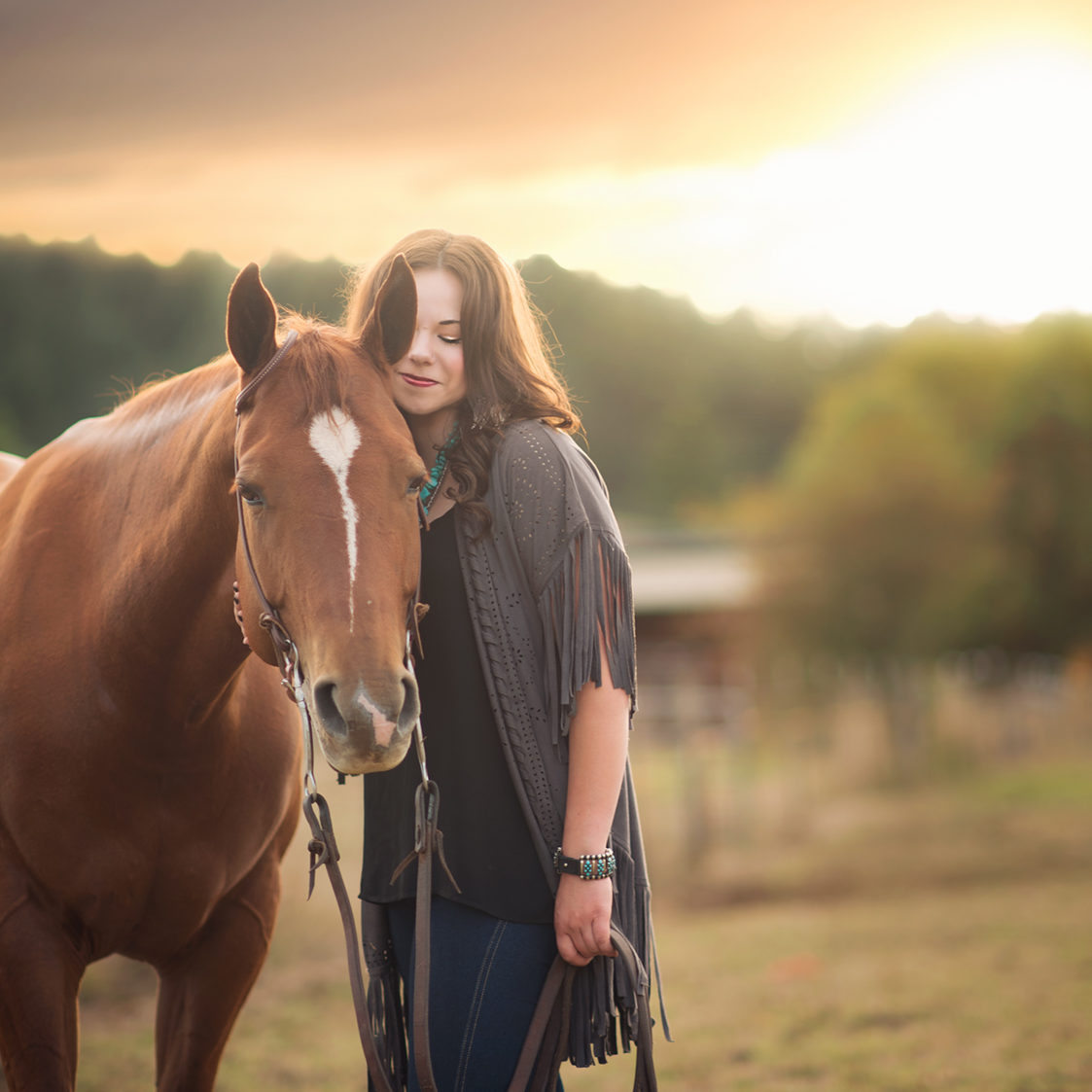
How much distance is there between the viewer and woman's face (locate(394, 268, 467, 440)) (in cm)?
180

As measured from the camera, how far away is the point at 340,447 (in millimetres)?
1571

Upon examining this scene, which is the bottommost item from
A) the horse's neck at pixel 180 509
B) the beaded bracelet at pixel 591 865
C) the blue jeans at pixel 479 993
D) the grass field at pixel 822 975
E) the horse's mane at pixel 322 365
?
the grass field at pixel 822 975

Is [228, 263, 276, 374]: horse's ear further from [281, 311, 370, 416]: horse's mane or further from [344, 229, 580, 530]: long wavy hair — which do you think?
[344, 229, 580, 530]: long wavy hair

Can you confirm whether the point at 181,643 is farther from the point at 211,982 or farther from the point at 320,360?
the point at 211,982

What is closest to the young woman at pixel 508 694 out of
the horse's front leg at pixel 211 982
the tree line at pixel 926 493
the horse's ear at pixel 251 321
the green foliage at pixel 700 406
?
the horse's ear at pixel 251 321

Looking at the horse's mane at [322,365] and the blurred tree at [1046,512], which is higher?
the horse's mane at [322,365]

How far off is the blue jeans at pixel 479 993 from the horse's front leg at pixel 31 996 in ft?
2.36

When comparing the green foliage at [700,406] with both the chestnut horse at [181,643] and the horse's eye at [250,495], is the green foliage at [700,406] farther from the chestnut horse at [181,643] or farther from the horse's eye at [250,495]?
the horse's eye at [250,495]

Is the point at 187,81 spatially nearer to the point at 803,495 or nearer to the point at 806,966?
the point at 806,966

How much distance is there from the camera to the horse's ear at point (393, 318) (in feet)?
5.64

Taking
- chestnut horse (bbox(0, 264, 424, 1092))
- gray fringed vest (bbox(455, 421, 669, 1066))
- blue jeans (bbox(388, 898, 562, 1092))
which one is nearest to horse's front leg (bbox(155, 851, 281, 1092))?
chestnut horse (bbox(0, 264, 424, 1092))

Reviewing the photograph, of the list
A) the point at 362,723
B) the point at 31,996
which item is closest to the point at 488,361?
the point at 362,723

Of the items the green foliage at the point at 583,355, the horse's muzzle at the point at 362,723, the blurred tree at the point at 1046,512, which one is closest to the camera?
the horse's muzzle at the point at 362,723

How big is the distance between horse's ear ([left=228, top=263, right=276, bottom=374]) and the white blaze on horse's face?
183mm
